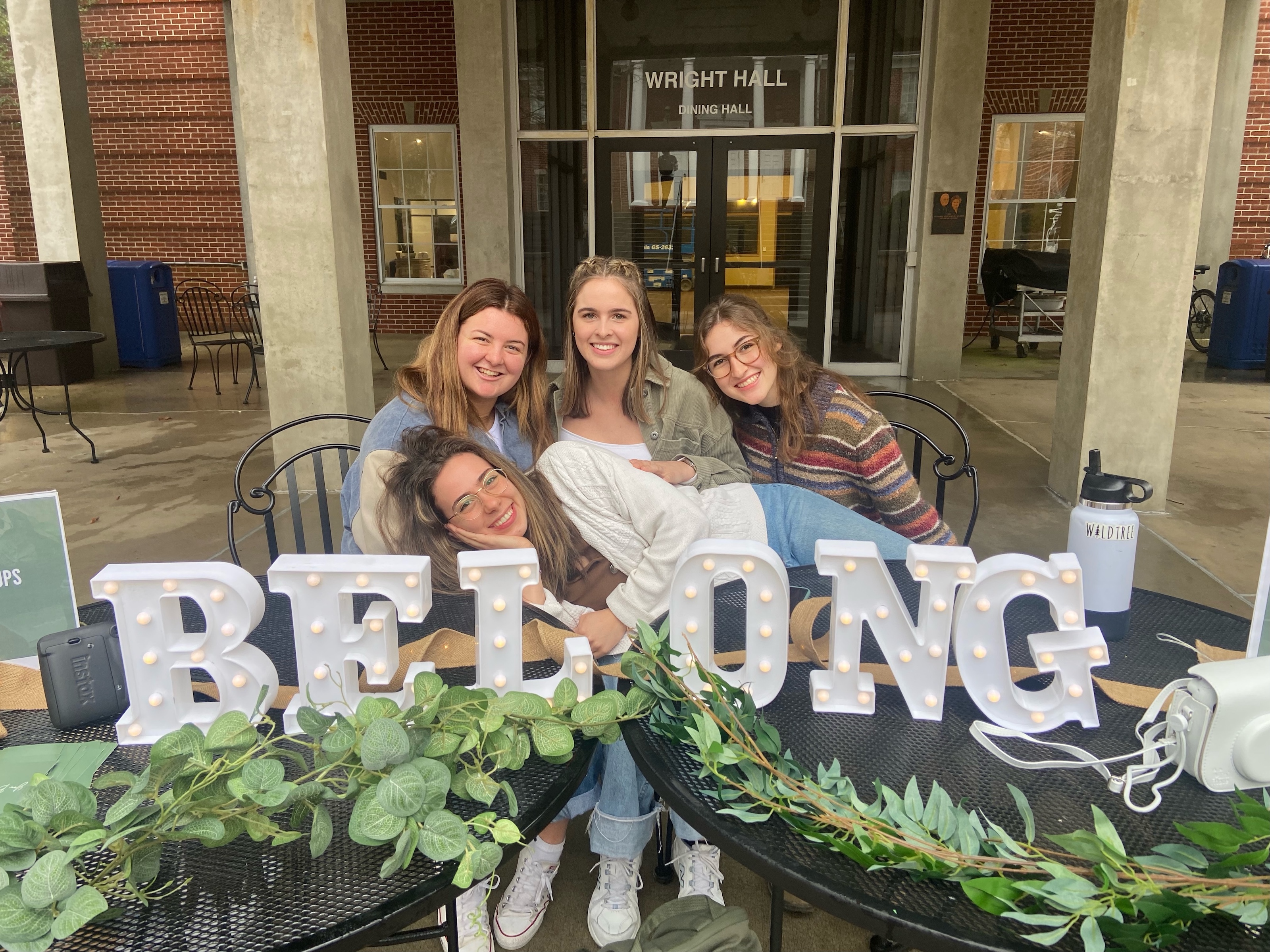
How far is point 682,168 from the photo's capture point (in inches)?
299

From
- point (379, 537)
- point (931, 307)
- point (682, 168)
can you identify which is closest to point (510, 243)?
point (682, 168)

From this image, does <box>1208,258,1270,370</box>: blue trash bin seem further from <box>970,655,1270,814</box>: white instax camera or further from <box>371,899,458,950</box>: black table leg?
<box>371,899,458,950</box>: black table leg

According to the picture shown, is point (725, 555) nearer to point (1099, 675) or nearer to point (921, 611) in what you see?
point (921, 611)

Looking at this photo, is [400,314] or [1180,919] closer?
[1180,919]

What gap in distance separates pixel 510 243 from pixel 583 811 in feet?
20.2

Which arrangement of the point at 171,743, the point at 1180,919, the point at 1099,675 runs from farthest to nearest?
the point at 1099,675 < the point at 171,743 < the point at 1180,919

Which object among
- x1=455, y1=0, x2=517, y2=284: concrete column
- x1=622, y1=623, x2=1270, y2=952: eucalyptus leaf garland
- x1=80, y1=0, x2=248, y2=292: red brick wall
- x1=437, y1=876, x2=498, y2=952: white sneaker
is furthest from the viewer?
x1=80, y1=0, x2=248, y2=292: red brick wall

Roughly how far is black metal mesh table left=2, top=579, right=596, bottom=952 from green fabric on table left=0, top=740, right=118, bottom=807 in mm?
25

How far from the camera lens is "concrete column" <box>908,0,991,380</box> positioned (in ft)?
22.7

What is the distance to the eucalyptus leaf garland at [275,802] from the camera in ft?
2.78

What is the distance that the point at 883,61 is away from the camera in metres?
7.39

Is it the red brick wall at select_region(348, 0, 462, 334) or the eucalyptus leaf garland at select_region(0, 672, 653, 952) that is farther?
the red brick wall at select_region(348, 0, 462, 334)

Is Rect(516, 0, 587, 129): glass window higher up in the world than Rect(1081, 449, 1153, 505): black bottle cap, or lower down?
higher up

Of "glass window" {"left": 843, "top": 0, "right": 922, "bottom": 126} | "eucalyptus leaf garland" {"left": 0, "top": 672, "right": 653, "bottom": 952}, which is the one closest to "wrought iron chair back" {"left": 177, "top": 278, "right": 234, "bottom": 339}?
"glass window" {"left": 843, "top": 0, "right": 922, "bottom": 126}
